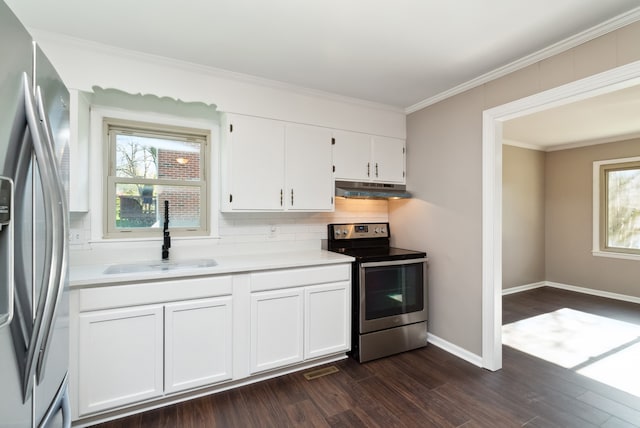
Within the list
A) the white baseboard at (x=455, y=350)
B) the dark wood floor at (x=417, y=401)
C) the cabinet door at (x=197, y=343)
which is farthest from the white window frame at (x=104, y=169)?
the white baseboard at (x=455, y=350)

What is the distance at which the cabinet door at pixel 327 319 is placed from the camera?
99.4 inches

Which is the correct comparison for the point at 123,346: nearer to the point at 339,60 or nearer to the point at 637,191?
the point at 339,60

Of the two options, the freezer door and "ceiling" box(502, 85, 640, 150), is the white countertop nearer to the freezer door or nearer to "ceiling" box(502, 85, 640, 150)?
the freezer door

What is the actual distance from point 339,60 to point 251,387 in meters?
2.63

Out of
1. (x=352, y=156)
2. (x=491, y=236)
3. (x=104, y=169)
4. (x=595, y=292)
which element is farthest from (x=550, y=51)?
(x=595, y=292)

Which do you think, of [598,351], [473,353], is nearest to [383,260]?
[473,353]

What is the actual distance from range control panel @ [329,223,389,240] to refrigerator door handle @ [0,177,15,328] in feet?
8.56

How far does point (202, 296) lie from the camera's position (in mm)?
2123

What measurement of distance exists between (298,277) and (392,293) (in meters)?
0.97

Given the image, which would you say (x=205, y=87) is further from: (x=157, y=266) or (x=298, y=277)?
(x=298, y=277)

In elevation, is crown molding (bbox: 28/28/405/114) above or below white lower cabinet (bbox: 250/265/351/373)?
above

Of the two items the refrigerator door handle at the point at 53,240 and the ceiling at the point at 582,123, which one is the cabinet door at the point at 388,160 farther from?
the refrigerator door handle at the point at 53,240

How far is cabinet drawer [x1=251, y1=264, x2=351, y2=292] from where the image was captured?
2330mm

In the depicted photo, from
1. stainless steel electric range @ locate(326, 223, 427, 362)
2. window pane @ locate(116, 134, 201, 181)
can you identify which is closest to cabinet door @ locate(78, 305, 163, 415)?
window pane @ locate(116, 134, 201, 181)
